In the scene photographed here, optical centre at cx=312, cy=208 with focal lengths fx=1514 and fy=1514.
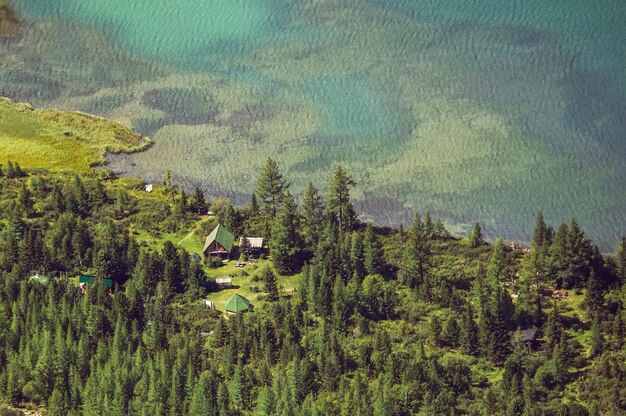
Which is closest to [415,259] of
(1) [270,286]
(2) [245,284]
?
(1) [270,286]

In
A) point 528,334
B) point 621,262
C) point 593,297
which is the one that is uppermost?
point 621,262

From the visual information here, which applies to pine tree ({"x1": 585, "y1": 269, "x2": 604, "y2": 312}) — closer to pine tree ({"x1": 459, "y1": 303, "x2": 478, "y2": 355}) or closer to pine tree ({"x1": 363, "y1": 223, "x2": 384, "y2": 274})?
pine tree ({"x1": 459, "y1": 303, "x2": 478, "y2": 355})

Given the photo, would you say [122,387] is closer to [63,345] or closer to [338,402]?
[63,345]

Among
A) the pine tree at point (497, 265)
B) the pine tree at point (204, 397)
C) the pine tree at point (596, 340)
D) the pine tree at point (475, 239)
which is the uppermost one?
the pine tree at point (475, 239)

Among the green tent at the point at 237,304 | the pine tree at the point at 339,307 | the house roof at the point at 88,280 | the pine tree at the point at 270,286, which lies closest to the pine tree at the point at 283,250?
the pine tree at the point at 270,286

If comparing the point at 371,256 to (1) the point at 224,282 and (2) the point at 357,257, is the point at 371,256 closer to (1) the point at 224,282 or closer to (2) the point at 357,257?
(2) the point at 357,257

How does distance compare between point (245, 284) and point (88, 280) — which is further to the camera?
point (88, 280)

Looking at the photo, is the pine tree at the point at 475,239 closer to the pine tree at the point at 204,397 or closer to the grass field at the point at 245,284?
the grass field at the point at 245,284
